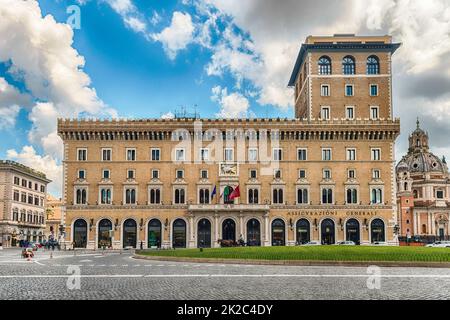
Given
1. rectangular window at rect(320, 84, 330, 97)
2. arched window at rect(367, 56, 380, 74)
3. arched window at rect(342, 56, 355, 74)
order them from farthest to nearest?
arched window at rect(342, 56, 355, 74), arched window at rect(367, 56, 380, 74), rectangular window at rect(320, 84, 330, 97)

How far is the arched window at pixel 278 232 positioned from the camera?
75.2m

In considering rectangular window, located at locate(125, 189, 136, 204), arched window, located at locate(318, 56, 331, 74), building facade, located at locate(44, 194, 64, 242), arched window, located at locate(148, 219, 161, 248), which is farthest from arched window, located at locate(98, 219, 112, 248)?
building facade, located at locate(44, 194, 64, 242)

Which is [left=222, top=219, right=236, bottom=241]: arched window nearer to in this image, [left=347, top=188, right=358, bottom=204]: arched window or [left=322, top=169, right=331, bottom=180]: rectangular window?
[left=322, top=169, right=331, bottom=180]: rectangular window

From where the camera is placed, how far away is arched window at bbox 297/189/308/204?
76.2m

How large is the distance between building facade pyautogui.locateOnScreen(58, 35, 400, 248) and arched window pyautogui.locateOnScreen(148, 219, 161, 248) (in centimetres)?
13

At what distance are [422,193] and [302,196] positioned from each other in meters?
80.3

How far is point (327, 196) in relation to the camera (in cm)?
7625

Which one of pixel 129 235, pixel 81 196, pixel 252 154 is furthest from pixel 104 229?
pixel 252 154

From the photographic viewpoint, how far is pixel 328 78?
81500 mm

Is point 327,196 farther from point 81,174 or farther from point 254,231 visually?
point 81,174

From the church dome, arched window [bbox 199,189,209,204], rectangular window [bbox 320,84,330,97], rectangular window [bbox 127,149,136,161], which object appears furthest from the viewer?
the church dome

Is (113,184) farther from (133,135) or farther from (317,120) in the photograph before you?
(317,120)
